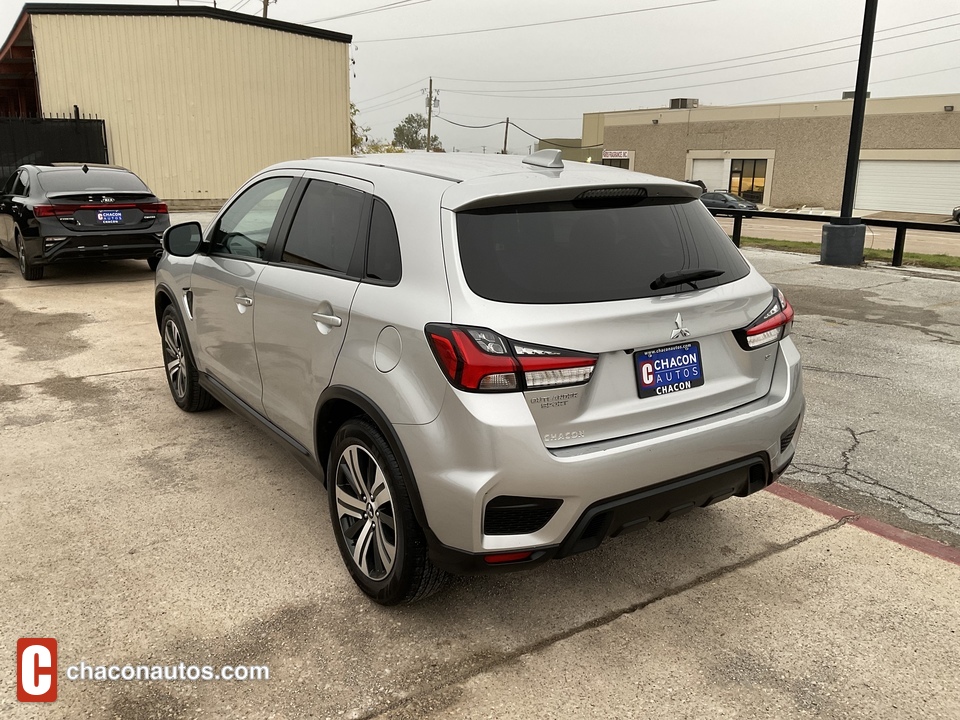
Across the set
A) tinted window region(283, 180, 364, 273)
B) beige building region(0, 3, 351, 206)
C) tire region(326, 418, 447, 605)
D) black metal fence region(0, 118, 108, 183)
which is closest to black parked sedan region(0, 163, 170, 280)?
tinted window region(283, 180, 364, 273)

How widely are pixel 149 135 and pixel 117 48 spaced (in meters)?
2.26

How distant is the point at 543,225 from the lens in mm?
2854

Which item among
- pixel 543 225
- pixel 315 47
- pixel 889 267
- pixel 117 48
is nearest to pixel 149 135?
pixel 117 48

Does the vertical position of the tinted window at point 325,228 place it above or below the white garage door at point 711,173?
below

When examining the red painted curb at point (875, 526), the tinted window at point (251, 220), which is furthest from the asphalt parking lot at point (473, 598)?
the tinted window at point (251, 220)

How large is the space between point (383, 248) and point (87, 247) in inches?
337

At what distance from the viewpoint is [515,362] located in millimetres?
2529

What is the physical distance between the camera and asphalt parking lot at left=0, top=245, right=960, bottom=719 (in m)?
2.63

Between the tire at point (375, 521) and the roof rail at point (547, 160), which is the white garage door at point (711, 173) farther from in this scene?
the tire at point (375, 521)

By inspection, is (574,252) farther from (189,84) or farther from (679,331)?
(189,84)

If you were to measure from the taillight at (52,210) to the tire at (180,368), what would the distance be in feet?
18.0

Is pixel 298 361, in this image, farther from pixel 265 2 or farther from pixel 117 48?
pixel 265 2

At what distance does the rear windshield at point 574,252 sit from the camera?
8.87ft

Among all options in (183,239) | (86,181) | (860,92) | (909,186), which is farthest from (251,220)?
(909,186)
